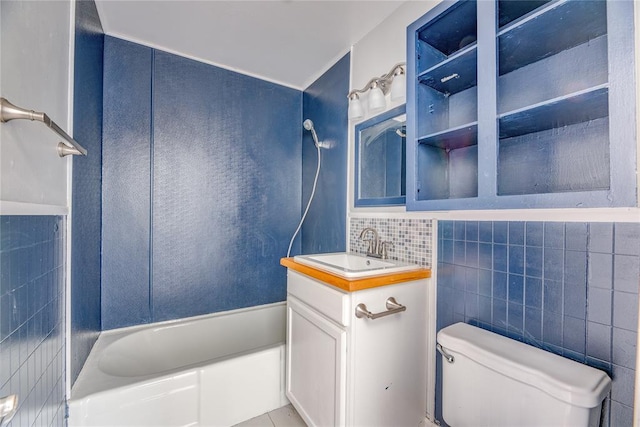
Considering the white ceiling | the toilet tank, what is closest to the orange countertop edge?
the toilet tank

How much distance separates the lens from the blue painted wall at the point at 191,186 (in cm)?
173

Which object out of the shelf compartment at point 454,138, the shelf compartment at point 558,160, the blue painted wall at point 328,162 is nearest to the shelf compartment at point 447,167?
the shelf compartment at point 454,138

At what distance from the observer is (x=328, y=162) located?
1.97 meters

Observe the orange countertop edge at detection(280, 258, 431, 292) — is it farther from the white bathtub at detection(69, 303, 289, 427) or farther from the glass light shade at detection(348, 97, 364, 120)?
the glass light shade at detection(348, 97, 364, 120)

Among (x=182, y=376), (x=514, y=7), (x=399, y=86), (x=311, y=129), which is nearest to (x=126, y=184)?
(x=182, y=376)

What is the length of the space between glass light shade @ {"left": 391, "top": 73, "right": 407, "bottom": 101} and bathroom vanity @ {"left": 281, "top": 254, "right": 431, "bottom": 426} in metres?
0.86

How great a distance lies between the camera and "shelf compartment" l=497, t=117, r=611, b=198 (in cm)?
81

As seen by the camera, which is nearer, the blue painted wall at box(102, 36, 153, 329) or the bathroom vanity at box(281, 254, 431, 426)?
the bathroom vanity at box(281, 254, 431, 426)

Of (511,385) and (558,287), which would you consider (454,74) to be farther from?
(511,385)

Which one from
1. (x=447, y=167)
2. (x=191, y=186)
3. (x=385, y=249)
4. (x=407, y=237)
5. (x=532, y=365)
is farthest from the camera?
(x=191, y=186)

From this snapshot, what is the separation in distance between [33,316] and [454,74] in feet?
5.59

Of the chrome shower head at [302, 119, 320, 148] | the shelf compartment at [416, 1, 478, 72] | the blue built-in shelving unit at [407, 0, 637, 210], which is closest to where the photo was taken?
the blue built-in shelving unit at [407, 0, 637, 210]

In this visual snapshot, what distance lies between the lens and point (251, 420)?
146cm

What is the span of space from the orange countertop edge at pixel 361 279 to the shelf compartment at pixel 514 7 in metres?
1.02
